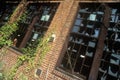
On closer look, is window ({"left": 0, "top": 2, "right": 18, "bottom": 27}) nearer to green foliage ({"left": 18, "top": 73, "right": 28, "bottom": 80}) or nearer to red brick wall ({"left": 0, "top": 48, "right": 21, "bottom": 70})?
red brick wall ({"left": 0, "top": 48, "right": 21, "bottom": 70})

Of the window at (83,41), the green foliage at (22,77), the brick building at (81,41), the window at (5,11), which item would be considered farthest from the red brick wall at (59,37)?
the window at (5,11)

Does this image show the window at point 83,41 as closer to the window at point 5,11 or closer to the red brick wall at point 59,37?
the red brick wall at point 59,37

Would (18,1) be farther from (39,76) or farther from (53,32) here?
(39,76)

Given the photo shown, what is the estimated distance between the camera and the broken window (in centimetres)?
603

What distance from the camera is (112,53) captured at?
20.6 feet

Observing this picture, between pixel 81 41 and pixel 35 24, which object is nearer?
pixel 81 41

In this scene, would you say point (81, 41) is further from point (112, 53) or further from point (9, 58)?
point (9, 58)

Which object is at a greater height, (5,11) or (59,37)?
(5,11)

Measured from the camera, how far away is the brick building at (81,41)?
20.7ft

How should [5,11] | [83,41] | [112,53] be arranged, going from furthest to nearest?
[5,11] < [83,41] < [112,53]

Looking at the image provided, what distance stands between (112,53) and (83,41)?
1.33 meters

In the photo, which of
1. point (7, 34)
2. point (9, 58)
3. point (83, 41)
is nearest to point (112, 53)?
point (83, 41)

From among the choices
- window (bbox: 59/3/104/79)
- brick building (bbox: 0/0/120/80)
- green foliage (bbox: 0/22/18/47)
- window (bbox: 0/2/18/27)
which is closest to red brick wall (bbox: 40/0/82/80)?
brick building (bbox: 0/0/120/80)

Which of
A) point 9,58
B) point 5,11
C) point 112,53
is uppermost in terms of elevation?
point 5,11
